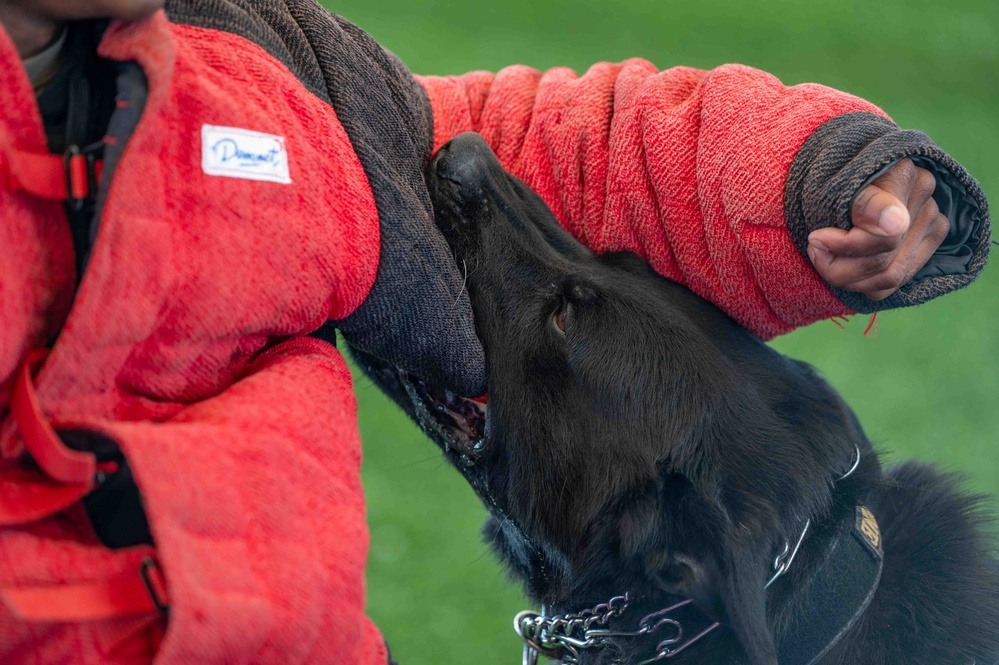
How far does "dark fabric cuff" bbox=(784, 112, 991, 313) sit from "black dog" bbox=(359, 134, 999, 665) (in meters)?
0.23

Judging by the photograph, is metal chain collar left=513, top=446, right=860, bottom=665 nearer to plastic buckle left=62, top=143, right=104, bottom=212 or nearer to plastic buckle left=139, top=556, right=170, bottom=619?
plastic buckle left=139, top=556, right=170, bottom=619

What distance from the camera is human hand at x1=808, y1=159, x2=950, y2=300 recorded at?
89 centimetres

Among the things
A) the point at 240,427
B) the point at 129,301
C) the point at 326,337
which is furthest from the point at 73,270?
the point at 326,337

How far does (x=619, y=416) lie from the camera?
1.13 m

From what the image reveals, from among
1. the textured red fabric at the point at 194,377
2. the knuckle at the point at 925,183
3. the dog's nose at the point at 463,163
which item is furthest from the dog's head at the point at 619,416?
the textured red fabric at the point at 194,377

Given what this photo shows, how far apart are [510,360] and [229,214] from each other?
549 mm

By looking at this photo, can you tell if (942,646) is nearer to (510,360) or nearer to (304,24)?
(510,360)

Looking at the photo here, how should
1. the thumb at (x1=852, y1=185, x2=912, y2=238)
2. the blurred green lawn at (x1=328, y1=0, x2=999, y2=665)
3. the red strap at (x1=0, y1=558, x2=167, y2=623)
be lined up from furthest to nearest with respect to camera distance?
1. the blurred green lawn at (x1=328, y1=0, x2=999, y2=665)
2. the thumb at (x1=852, y1=185, x2=912, y2=238)
3. the red strap at (x1=0, y1=558, x2=167, y2=623)

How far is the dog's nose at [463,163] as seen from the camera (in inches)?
44.4

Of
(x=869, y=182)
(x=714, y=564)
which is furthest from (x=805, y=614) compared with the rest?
(x=869, y=182)

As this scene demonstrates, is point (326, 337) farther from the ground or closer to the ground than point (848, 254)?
closer to the ground

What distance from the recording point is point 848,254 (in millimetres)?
938

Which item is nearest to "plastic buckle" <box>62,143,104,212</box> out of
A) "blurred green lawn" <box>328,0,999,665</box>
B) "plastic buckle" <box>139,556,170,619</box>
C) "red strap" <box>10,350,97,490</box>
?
"red strap" <box>10,350,97,490</box>

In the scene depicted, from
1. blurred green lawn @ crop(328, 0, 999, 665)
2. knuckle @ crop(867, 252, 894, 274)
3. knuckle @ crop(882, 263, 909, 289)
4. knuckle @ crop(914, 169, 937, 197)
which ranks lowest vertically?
blurred green lawn @ crop(328, 0, 999, 665)
